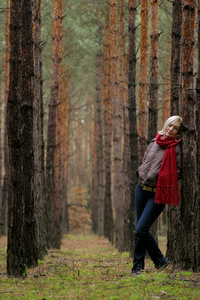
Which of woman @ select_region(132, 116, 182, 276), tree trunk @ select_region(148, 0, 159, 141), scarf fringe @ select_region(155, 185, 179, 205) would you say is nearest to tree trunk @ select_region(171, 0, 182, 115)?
tree trunk @ select_region(148, 0, 159, 141)

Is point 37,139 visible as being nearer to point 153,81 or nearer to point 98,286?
point 153,81

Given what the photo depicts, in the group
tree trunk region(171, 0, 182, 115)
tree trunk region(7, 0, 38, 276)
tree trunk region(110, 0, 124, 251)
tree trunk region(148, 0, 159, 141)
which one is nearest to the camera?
tree trunk region(7, 0, 38, 276)

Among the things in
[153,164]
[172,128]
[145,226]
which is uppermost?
[172,128]

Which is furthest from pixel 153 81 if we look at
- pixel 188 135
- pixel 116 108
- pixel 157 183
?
pixel 116 108

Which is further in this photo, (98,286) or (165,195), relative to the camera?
(98,286)

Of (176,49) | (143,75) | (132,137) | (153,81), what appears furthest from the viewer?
(132,137)

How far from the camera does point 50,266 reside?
18.9 feet

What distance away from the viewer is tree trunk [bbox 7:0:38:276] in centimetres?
486

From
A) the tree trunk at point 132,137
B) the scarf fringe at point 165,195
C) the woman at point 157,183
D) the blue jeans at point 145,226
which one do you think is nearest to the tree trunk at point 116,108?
the tree trunk at point 132,137

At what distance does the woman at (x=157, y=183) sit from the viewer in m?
4.48

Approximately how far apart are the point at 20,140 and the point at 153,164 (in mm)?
1916

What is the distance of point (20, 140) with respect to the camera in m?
4.93

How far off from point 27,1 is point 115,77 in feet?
27.1

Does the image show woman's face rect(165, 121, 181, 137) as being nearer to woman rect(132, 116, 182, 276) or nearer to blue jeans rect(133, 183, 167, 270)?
woman rect(132, 116, 182, 276)
